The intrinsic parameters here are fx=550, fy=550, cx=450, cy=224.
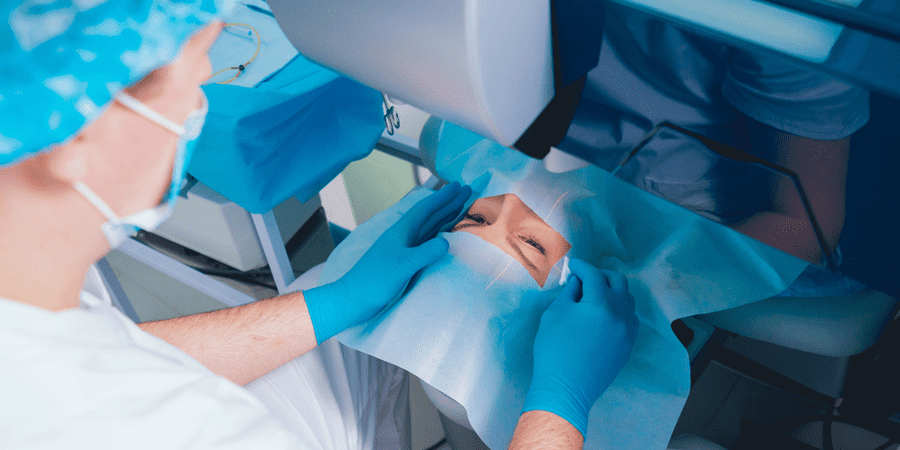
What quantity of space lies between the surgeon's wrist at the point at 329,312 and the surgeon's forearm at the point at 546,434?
0.30m

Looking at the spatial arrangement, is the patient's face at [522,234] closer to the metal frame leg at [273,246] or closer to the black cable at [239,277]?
the metal frame leg at [273,246]

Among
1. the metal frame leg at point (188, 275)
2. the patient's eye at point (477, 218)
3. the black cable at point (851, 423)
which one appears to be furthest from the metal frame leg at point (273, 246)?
the black cable at point (851, 423)

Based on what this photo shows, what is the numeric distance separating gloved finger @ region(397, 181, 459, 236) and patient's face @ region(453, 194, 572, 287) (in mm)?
69

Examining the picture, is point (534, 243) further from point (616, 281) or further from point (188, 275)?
point (188, 275)

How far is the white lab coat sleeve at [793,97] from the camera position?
37cm

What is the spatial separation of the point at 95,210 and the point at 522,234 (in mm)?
527

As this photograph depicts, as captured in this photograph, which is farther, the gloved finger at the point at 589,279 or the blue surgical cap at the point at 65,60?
the gloved finger at the point at 589,279

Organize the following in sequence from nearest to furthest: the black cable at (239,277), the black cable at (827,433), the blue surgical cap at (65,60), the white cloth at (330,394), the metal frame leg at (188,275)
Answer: the blue surgical cap at (65,60)
the white cloth at (330,394)
the black cable at (827,433)
the metal frame leg at (188,275)
the black cable at (239,277)

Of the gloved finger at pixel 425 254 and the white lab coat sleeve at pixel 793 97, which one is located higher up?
the white lab coat sleeve at pixel 793 97

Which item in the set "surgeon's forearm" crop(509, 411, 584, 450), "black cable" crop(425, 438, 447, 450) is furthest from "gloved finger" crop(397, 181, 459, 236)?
"black cable" crop(425, 438, 447, 450)

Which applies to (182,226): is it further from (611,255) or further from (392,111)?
(611,255)

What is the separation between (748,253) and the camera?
0.67 meters

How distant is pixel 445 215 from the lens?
88 cm

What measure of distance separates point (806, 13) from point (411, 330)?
551 mm
